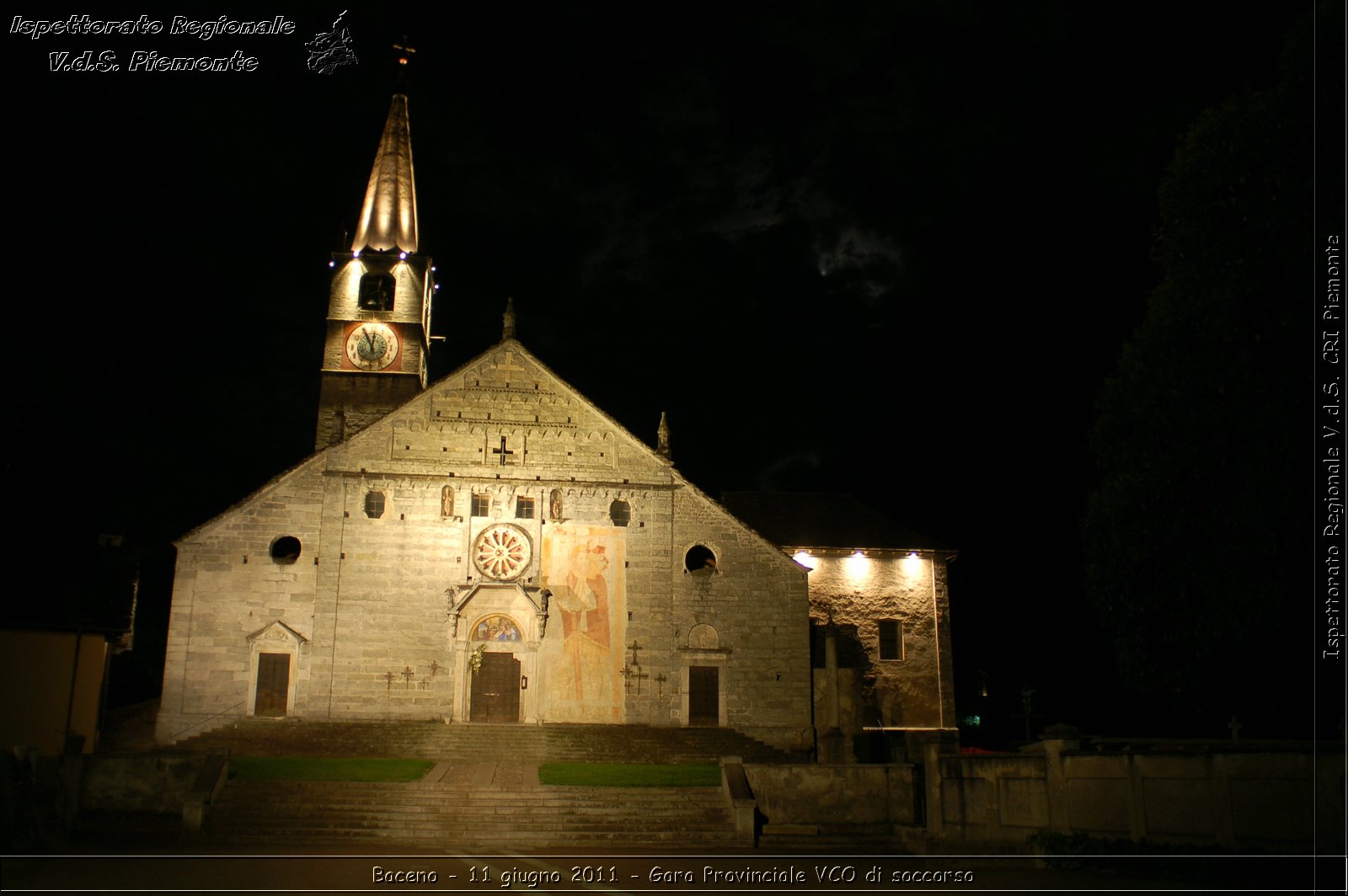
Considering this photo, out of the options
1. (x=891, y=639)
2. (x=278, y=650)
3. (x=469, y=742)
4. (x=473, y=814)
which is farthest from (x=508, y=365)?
(x=891, y=639)

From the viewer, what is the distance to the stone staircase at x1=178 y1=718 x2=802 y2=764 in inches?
1108

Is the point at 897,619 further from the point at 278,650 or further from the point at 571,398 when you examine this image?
the point at 278,650

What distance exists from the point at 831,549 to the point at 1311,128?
24.0 metres

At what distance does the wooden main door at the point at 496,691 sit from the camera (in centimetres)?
3105

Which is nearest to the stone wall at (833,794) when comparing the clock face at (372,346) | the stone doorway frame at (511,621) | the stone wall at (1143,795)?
the stone wall at (1143,795)

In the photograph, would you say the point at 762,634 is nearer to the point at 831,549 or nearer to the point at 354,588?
the point at 831,549

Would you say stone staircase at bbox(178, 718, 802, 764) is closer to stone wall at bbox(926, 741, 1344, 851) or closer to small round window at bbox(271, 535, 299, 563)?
small round window at bbox(271, 535, 299, 563)

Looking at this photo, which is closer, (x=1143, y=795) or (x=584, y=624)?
(x=1143, y=795)

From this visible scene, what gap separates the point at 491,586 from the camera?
104 feet

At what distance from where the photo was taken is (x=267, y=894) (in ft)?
42.5

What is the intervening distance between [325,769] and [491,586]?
323 inches

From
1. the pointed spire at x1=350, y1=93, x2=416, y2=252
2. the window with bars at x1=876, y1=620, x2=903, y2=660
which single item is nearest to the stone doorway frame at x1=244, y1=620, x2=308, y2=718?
the window with bars at x1=876, y1=620, x2=903, y2=660

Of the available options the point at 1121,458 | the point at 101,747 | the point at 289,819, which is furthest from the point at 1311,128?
the point at 101,747

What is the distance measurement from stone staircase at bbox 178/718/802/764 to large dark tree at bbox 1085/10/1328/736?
49.9 feet
